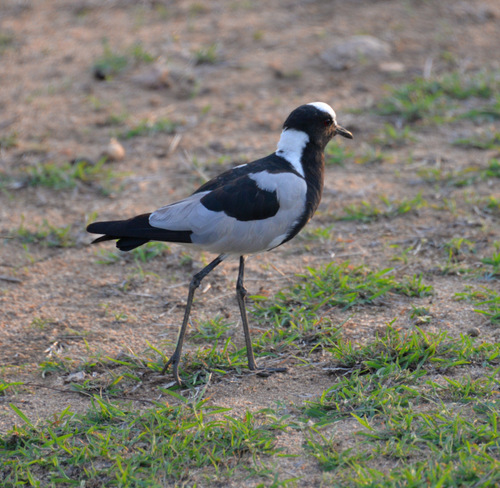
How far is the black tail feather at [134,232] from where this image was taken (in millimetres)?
3738

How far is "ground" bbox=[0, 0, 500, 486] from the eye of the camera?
412cm

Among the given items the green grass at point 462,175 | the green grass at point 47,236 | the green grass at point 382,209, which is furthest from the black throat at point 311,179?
the green grass at point 47,236

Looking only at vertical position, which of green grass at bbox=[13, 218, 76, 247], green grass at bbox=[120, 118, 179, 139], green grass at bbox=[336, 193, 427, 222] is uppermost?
green grass at bbox=[120, 118, 179, 139]

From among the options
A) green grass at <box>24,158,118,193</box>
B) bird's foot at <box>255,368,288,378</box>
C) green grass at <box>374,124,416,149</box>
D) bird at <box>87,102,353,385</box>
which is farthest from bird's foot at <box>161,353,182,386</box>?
green grass at <box>374,124,416,149</box>

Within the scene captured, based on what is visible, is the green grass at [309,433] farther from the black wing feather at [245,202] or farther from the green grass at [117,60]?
the green grass at [117,60]

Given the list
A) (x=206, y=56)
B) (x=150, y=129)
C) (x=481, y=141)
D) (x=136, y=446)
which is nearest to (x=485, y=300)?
(x=136, y=446)

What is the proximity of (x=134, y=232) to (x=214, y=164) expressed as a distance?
240cm

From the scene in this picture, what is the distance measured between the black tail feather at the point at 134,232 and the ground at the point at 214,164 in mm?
624

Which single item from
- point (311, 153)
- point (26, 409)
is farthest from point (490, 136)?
point (26, 409)

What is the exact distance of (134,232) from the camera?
374 centimetres

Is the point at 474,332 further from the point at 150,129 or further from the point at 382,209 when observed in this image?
the point at 150,129

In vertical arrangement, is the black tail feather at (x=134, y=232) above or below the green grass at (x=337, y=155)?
above

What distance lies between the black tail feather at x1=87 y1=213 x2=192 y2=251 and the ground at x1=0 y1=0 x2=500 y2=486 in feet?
2.05

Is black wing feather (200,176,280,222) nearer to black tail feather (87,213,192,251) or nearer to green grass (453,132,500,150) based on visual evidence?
black tail feather (87,213,192,251)
